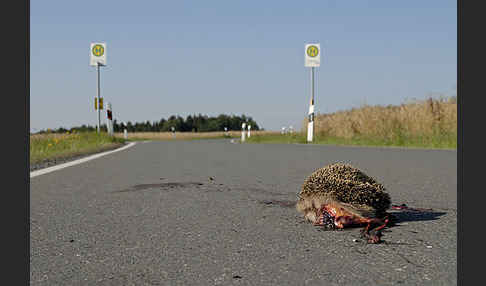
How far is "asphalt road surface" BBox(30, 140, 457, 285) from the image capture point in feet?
9.29

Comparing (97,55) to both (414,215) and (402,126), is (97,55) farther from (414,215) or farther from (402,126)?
(414,215)

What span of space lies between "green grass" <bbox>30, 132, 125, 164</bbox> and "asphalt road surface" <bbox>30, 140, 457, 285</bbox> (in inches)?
226

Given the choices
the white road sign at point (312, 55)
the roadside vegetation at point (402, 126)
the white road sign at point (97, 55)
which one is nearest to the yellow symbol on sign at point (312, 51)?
the white road sign at point (312, 55)

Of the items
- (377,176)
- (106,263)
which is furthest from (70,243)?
(377,176)

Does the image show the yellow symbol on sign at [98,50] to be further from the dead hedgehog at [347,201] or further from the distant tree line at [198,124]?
the distant tree line at [198,124]

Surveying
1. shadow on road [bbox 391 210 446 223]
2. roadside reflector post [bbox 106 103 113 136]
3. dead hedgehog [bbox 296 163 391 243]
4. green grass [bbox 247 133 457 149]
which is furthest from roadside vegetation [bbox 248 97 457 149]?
dead hedgehog [bbox 296 163 391 243]

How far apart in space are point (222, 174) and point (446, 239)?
5.18m

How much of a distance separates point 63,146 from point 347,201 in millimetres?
13611

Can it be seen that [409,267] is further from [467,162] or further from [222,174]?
[222,174]

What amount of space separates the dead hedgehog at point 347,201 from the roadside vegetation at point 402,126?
540 inches

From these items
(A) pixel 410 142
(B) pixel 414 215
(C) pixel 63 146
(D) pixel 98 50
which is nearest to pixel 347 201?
(B) pixel 414 215

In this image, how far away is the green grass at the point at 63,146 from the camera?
39.1 feet

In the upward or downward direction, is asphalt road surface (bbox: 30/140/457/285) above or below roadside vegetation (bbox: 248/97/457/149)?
below

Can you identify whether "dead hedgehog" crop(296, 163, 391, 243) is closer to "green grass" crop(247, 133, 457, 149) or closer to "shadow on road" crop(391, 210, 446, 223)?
"shadow on road" crop(391, 210, 446, 223)
